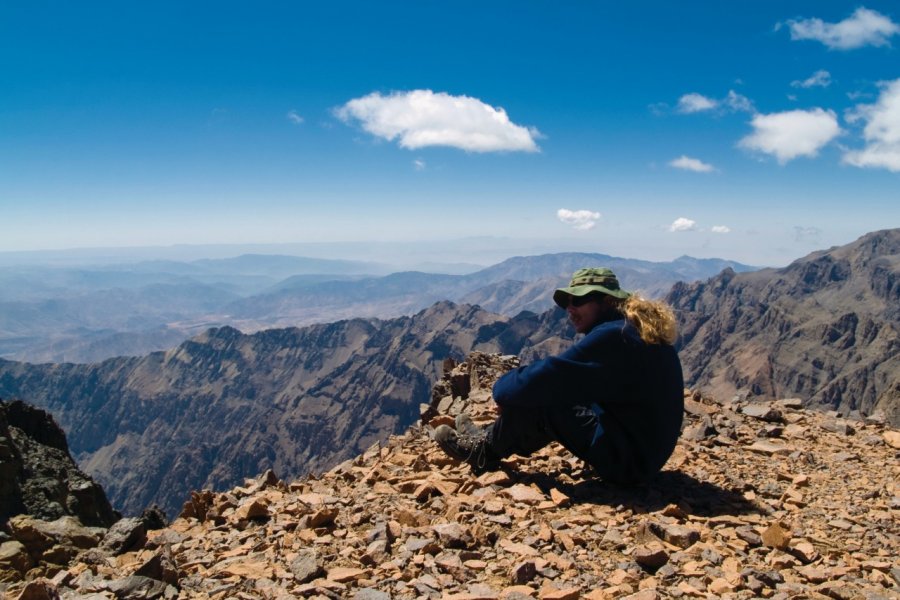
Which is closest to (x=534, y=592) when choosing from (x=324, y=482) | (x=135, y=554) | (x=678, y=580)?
(x=678, y=580)

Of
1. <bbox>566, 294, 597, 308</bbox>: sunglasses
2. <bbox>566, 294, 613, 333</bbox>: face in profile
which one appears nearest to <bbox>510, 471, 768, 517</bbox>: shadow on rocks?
<bbox>566, 294, 613, 333</bbox>: face in profile

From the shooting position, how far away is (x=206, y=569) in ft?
20.3

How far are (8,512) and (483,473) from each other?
7771mm

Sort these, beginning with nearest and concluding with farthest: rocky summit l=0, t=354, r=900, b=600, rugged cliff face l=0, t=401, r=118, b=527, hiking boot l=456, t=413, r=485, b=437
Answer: rocky summit l=0, t=354, r=900, b=600 → hiking boot l=456, t=413, r=485, b=437 → rugged cliff face l=0, t=401, r=118, b=527

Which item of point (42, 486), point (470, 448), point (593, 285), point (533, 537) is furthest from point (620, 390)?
point (42, 486)

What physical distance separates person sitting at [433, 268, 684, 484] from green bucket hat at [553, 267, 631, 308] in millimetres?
14

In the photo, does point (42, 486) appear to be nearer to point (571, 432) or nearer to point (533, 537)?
point (533, 537)

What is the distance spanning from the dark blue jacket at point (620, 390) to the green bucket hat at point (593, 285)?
0.50m

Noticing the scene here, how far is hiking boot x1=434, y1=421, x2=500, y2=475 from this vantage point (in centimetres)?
866

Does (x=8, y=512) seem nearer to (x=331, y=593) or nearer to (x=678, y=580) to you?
(x=331, y=593)

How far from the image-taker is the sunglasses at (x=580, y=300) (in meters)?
7.53

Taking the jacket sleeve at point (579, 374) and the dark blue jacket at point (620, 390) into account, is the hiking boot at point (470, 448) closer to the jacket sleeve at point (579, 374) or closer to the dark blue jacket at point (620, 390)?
the dark blue jacket at point (620, 390)

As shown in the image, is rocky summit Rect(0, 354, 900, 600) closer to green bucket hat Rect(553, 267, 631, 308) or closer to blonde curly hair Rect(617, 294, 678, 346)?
blonde curly hair Rect(617, 294, 678, 346)

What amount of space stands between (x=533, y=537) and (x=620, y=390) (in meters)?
2.15
